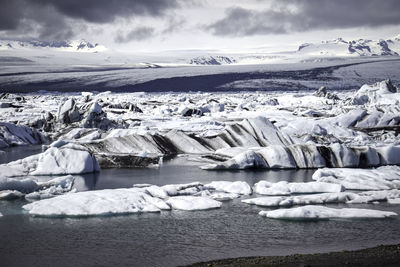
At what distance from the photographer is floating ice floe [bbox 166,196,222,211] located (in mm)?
11602

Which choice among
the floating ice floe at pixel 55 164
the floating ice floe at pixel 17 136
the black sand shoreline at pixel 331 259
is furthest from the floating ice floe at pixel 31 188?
the floating ice floe at pixel 17 136

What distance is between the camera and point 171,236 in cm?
947

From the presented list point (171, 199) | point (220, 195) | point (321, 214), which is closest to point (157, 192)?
point (171, 199)

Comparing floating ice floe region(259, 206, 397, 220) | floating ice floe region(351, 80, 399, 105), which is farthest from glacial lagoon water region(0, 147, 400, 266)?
floating ice floe region(351, 80, 399, 105)

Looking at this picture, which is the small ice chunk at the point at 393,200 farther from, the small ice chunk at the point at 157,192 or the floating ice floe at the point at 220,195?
the small ice chunk at the point at 157,192

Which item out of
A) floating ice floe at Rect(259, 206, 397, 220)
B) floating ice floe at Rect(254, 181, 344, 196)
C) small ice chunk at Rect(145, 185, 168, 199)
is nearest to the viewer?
floating ice floe at Rect(259, 206, 397, 220)

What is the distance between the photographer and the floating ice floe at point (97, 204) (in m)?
10.9

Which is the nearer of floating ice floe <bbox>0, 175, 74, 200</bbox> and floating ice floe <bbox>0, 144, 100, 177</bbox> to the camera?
floating ice floe <bbox>0, 175, 74, 200</bbox>

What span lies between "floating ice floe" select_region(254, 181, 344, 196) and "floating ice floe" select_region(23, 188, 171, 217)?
3.13 m

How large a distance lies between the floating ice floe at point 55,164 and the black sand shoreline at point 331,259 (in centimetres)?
947

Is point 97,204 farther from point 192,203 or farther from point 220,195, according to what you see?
point 220,195

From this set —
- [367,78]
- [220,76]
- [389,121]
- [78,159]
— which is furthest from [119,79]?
[78,159]

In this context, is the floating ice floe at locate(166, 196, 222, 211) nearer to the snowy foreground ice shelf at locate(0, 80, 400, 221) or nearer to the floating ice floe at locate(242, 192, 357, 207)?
the snowy foreground ice shelf at locate(0, 80, 400, 221)

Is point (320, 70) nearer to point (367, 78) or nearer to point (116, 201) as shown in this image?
point (367, 78)
